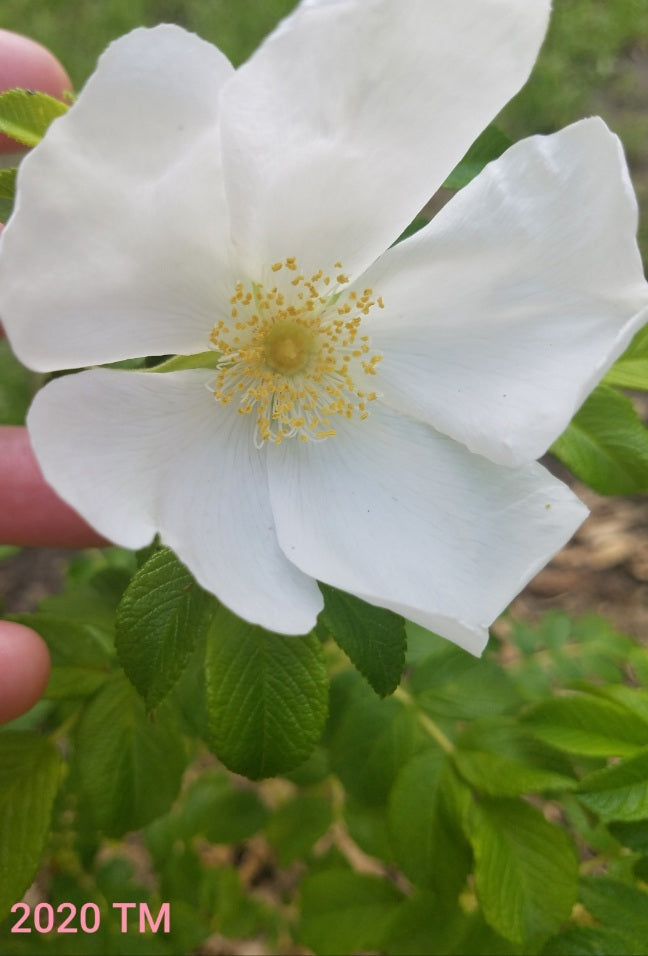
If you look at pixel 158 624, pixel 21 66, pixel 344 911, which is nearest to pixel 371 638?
pixel 158 624

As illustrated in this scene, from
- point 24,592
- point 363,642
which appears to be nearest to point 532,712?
point 363,642

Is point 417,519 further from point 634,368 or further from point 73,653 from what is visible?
point 73,653

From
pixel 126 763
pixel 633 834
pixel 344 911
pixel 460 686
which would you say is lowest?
pixel 344 911

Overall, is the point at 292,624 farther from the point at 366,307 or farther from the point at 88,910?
the point at 88,910

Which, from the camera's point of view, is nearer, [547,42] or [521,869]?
[521,869]

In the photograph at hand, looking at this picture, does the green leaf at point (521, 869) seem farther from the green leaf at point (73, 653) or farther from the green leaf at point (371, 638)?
the green leaf at point (73, 653)

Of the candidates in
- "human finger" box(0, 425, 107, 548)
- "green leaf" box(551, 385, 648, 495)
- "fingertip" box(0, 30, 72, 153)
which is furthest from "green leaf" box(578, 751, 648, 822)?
"fingertip" box(0, 30, 72, 153)
